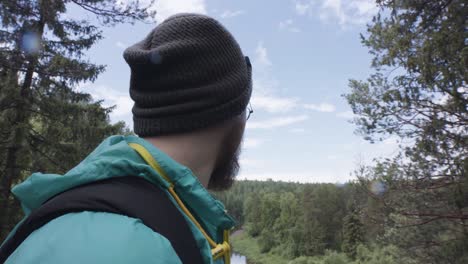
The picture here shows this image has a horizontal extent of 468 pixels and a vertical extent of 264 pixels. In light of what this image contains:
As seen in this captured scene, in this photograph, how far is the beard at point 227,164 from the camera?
1368 mm

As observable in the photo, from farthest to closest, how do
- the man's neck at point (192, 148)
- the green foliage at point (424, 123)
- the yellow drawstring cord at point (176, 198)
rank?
the green foliage at point (424, 123) → the man's neck at point (192, 148) → the yellow drawstring cord at point (176, 198)

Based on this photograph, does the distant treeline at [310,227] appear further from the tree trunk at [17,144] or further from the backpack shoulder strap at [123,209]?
the backpack shoulder strap at [123,209]

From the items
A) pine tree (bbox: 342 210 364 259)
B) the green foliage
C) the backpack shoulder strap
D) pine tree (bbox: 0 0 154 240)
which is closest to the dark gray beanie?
the backpack shoulder strap

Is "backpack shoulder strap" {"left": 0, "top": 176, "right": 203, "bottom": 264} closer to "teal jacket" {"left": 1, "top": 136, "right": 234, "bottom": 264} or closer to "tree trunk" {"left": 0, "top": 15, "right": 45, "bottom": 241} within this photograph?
"teal jacket" {"left": 1, "top": 136, "right": 234, "bottom": 264}

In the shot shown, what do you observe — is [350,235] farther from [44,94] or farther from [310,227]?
[44,94]

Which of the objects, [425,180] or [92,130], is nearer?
[425,180]

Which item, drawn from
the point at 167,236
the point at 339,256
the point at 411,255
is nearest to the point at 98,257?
the point at 167,236

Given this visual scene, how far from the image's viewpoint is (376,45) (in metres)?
8.69

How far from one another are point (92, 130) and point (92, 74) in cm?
154

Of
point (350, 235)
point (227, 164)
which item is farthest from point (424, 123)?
point (350, 235)

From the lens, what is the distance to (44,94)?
11.0m

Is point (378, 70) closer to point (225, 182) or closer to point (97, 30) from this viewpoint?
point (97, 30)

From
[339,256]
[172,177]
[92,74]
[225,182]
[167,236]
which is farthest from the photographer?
[339,256]

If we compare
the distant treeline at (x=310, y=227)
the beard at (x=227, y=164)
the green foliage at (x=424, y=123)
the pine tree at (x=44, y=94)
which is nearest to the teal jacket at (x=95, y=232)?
the beard at (x=227, y=164)
